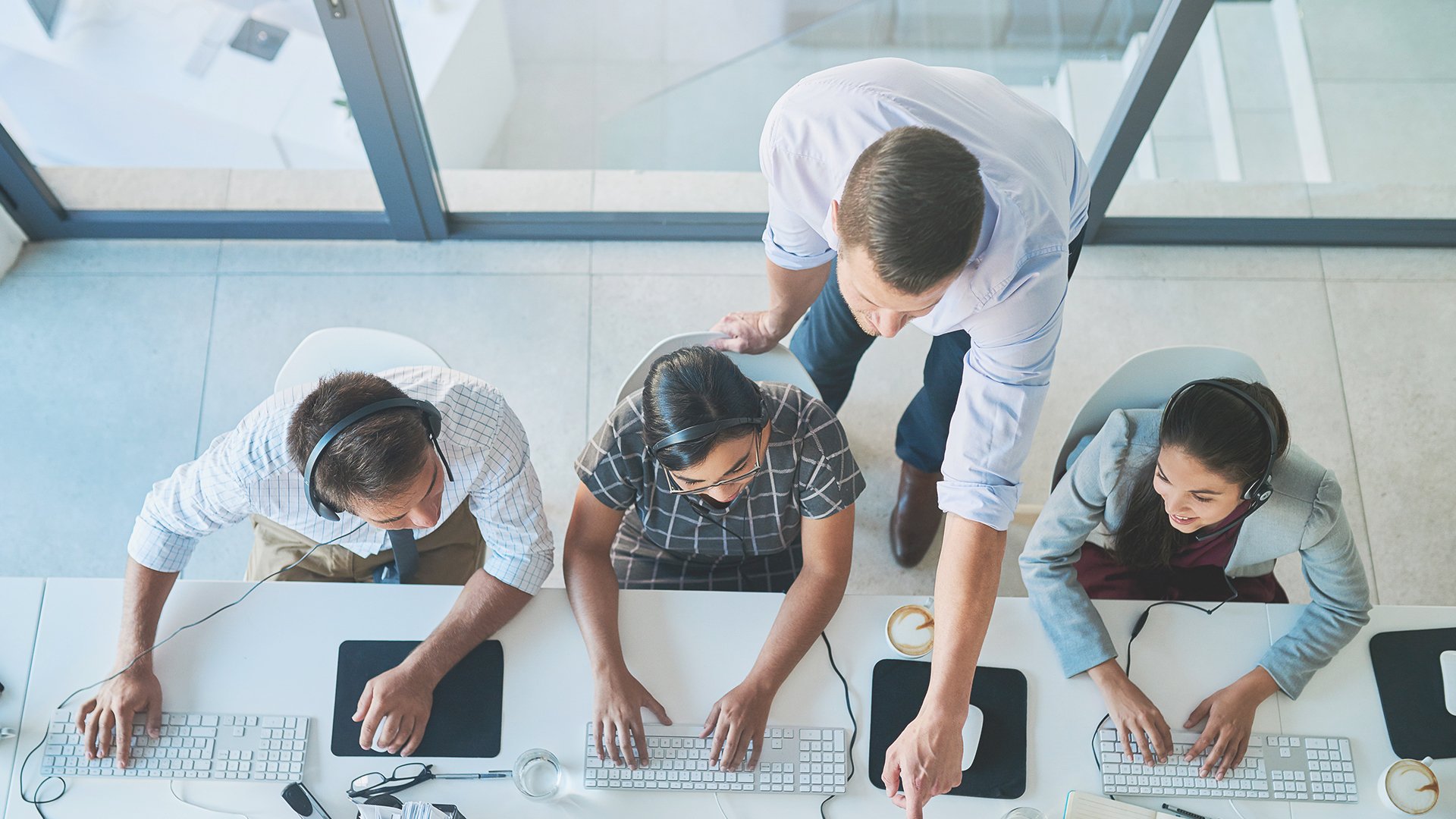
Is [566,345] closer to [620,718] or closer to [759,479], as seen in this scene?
[759,479]

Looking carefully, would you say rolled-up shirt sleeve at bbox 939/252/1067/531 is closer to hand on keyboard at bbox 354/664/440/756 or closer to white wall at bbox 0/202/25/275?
hand on keyboard at bbox 354/664/440/756

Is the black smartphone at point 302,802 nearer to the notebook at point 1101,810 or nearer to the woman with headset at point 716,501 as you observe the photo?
the woman with headset at point 716,501

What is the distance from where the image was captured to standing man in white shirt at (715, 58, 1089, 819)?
3.88 ft

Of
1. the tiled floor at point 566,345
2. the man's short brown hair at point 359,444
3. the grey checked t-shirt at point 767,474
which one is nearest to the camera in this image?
the man's short brown hair at point 359,444

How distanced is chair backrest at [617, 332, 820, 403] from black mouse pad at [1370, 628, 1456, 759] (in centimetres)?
110

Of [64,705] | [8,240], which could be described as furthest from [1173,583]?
[8,240]

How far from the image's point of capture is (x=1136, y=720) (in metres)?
1.64

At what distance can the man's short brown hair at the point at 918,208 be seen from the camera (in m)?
1.16

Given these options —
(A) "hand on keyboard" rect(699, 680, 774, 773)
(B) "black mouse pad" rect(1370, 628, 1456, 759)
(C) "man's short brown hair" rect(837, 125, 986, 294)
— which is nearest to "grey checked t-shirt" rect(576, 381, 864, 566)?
(A) "hand on keyboard" rect(699, 680, 774, 773)

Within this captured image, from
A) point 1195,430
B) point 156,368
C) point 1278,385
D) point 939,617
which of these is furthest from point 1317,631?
point 156,368

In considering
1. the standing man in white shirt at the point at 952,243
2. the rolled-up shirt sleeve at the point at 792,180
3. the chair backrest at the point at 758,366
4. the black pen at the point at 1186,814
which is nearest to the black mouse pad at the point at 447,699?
the chair backrest at the point at 758,366

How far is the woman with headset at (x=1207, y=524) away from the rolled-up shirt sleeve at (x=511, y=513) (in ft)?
2.90

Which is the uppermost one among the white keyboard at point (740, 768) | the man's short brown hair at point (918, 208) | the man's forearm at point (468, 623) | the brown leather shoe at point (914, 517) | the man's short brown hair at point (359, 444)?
the man's short brown hair at point (918, 208)

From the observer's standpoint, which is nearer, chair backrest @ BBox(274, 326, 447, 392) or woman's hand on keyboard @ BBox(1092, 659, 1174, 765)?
woman's hand on keyboard @ BBox(1092, 659, 1174, 765)
